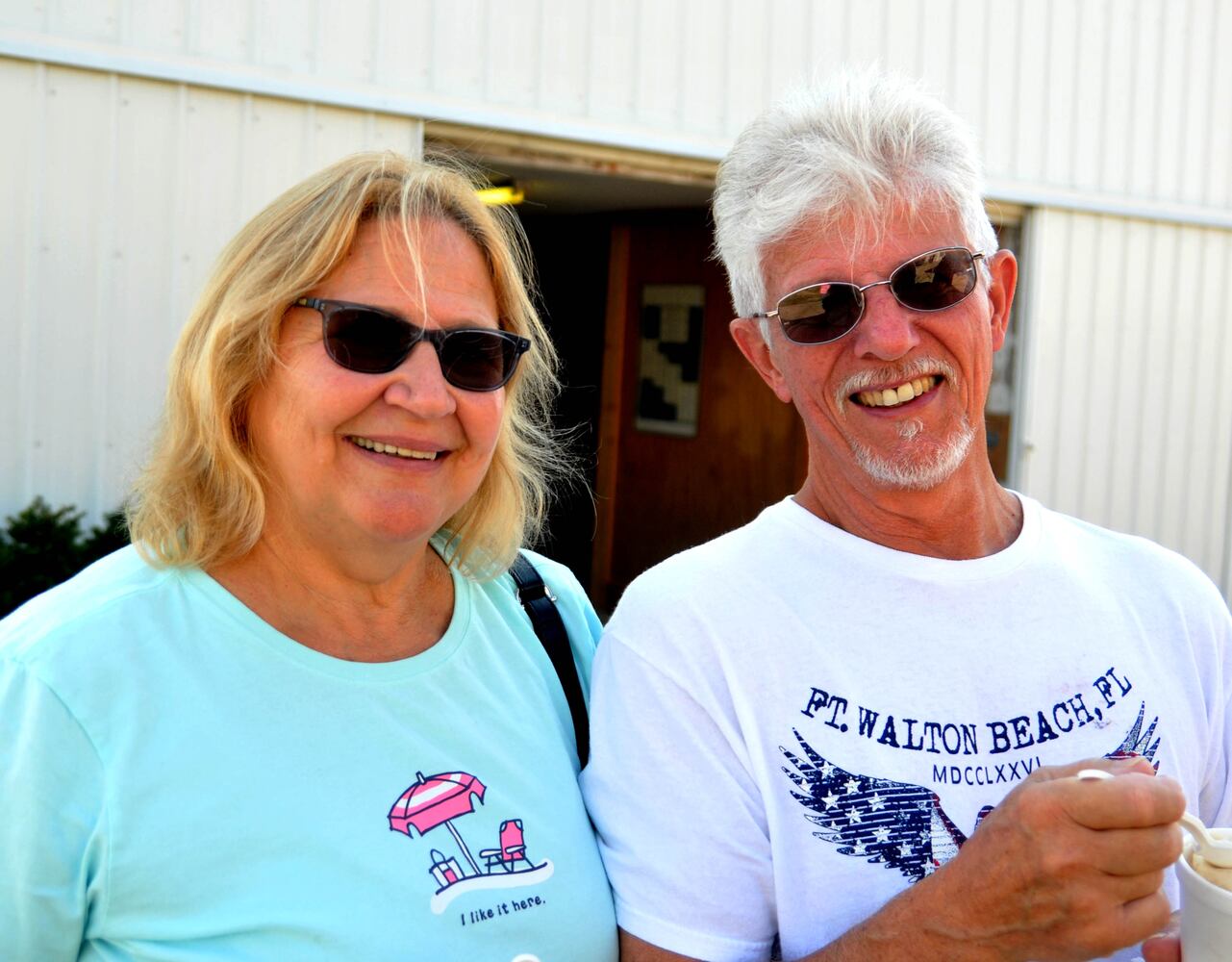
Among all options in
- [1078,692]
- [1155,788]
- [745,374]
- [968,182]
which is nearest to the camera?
[1155,788]

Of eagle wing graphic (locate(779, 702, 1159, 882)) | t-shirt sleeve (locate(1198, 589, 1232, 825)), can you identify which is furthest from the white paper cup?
t-shirt sleeve (locate(1198, 589, 1232, 825))

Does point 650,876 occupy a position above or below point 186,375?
below

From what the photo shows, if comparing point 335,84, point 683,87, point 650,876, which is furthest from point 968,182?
point 683,87

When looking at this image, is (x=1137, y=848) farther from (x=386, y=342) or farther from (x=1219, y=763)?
(x=386, y=342)

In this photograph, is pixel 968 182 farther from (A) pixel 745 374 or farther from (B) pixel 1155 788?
(A) pixel 745 374

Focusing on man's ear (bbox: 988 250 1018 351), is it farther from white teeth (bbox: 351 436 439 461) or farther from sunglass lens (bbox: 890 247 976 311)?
white teeth (bbox: 351 436 439 461)

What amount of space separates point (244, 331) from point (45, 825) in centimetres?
74


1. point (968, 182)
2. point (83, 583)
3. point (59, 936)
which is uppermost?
point (968, 182)

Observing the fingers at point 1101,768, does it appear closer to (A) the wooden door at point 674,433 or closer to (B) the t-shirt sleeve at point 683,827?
(B) the t-shirt sleeve at point 683,827

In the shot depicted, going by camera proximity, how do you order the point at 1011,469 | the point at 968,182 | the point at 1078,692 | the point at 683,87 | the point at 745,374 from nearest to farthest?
1. the point at 1078,692
2. the point at 968,182
3. the point at 683,87
4. the point at 1011,469
5. the point at 745,374

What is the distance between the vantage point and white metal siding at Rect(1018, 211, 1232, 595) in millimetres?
7508

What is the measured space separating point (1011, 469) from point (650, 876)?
6.31m

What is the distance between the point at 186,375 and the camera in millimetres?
1869

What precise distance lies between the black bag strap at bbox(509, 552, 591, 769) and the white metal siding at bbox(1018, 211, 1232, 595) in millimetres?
5923
